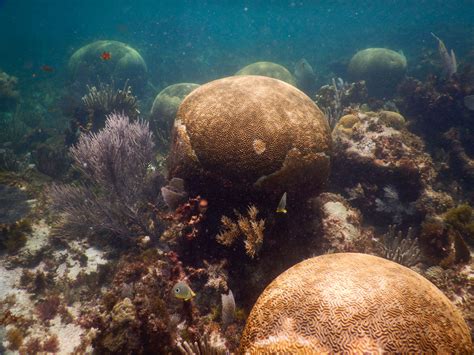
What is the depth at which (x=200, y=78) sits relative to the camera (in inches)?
989

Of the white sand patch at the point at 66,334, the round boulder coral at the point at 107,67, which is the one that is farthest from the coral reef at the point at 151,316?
the round boulder coral at the point at 107,67

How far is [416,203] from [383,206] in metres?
0.64

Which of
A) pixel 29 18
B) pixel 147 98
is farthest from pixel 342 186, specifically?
pixel 29 18

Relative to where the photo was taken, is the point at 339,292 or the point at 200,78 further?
the point at 200,78

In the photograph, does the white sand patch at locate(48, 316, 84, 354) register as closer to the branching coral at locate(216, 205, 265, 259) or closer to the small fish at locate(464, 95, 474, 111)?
the branching coral at locate(216, 205, 265, 259)

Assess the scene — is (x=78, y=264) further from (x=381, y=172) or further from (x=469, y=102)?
(x=469, y=102)

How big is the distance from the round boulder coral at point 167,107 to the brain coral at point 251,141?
6419 mm

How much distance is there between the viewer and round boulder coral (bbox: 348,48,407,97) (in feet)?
51.1

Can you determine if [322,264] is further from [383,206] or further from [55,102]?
[55,102]

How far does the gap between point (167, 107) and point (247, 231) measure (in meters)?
8.64

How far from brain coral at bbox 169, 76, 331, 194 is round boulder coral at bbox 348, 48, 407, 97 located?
13605mm

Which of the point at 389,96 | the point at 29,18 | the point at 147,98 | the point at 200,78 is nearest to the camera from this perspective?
the point at 389,96

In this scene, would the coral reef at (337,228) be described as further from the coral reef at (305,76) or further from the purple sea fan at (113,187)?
the coral reef at (305,76)

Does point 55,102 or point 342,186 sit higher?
point 55,102
